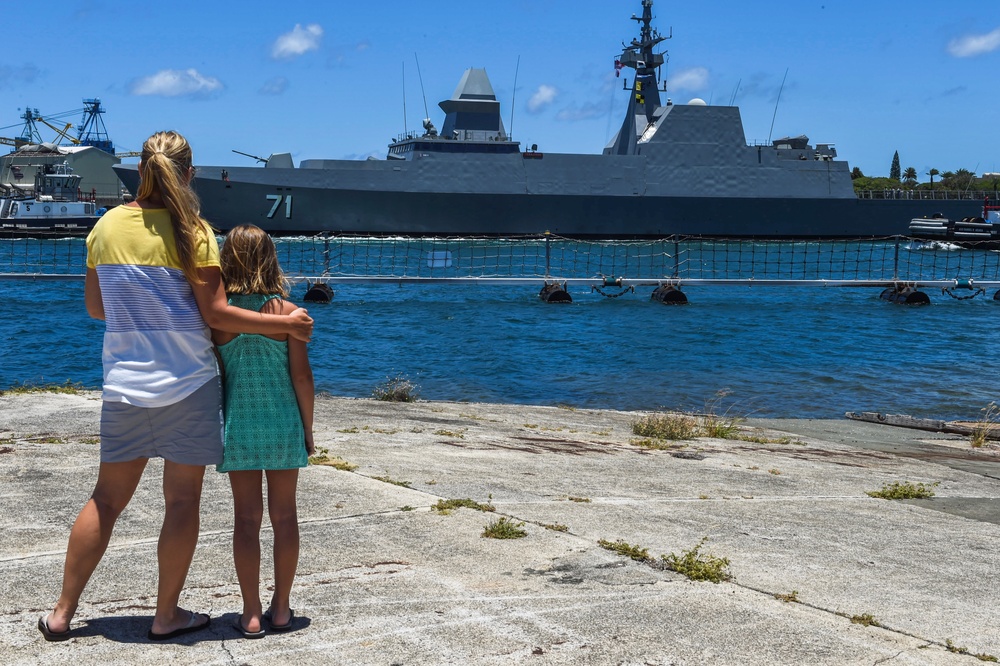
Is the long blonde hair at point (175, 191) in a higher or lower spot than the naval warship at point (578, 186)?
lower

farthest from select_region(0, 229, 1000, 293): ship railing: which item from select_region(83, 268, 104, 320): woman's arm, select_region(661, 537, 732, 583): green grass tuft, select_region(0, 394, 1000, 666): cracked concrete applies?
select_region(83, 268, 104, 320): woman's arm

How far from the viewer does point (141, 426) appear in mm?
2770

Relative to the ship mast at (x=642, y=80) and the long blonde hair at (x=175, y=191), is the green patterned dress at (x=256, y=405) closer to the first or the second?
the long blonde hair at (x=175, y=191)

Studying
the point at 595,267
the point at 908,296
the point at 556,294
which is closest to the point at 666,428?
the point at 556,294

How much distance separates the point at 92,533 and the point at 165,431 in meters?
0.40

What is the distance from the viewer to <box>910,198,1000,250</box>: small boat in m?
50.9

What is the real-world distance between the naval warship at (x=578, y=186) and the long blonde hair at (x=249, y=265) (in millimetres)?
44663

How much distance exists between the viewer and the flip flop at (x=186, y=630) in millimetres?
2818

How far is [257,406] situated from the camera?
285 centimetres

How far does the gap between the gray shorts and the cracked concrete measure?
0.54 meters

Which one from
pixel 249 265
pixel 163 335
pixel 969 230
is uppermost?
pixel 969 230

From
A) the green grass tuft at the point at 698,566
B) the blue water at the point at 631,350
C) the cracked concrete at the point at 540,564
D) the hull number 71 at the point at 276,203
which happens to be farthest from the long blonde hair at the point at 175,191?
the hull number 71 at the point at 276,203

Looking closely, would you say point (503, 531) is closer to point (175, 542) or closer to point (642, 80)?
point (175, 542)

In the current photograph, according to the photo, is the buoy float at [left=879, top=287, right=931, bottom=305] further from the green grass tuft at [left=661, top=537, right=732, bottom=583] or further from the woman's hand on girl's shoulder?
the woman's hand on girl's shoulder
